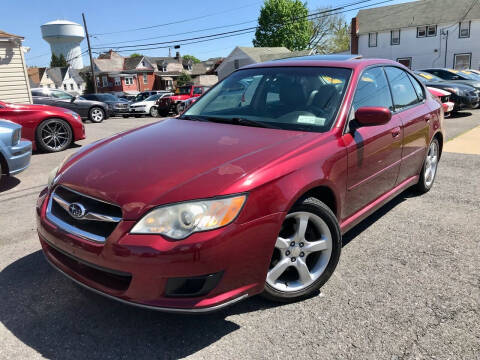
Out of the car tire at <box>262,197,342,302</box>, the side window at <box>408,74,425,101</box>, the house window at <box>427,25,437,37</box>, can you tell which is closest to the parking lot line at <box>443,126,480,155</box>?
the side window at <box>408,74,425,101</box>

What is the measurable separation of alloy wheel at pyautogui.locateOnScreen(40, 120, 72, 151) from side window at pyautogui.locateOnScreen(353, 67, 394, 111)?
6.99 metres

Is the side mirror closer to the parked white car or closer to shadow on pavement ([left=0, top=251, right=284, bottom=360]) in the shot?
shadow on pavement ([left=0, top=251, right=284, bottom=360])

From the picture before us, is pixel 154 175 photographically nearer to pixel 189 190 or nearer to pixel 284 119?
pixel 189 190

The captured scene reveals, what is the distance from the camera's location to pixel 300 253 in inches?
103

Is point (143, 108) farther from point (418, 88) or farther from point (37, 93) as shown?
point (418, 88)

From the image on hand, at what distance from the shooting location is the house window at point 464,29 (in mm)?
34844

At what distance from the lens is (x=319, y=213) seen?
262cm

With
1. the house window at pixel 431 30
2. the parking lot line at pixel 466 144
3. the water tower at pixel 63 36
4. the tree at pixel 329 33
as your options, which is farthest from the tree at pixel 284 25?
the water tower at pixel 63 36

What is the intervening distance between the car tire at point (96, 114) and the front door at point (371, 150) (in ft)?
50.0

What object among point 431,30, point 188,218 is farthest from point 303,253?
point 431,30

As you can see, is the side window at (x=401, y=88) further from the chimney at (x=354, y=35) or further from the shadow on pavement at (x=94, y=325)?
the chimney at (x=354, y=35)

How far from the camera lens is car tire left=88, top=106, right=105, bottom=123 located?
16891 mm

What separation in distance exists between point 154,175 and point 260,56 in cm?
4938

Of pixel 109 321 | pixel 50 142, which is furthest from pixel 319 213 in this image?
pixel 50 142
